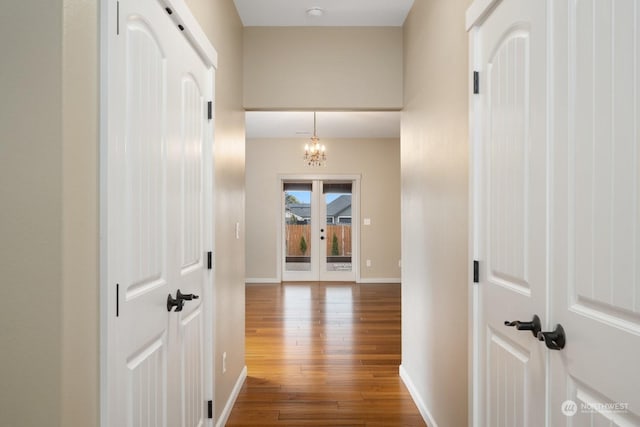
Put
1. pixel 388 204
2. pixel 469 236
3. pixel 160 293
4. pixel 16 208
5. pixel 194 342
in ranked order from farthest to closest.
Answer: pixel 388 204 → pixel 194 342 → pixel 469 236 → pixel 160 293 → pixel 16 208

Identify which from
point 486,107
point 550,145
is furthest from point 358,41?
point 550,145

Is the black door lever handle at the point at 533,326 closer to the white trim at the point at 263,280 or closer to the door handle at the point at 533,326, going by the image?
the door handle at the point at 533,326

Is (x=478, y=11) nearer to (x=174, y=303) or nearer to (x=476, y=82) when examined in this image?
(x=476, y=82)

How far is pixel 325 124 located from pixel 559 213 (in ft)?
20.4

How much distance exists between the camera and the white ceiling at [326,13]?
124 inches

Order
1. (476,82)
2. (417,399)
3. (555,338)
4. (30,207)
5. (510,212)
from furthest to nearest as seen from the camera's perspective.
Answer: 1. (417,399)
2. (476,82)
3. (510,212)
4. (555,338)
5. (30,207)

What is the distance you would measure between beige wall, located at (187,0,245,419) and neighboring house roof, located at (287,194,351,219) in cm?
525

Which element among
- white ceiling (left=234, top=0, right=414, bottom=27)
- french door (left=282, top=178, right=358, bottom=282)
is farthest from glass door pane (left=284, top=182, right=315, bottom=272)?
white ceiling (left=234, top=0, right=414, bottom=27)

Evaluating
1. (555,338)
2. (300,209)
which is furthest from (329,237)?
(555,338)

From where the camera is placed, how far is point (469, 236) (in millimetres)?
2020

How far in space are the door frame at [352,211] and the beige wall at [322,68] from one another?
507cm

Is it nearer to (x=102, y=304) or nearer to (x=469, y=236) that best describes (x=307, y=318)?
(x=469, y=236)

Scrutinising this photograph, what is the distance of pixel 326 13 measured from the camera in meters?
3.29

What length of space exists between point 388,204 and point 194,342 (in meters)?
6.72
